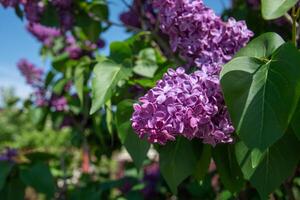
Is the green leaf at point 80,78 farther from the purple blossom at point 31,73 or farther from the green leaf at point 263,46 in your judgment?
the purple blossom at point 31,73

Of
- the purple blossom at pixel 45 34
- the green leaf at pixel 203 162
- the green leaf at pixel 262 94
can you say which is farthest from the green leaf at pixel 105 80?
the purple blossom at pixel 45 34

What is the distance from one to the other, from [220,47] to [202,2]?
0.39 ft

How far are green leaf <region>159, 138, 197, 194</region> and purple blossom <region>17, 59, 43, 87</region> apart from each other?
1847mm

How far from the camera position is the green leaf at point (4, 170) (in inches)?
75.9

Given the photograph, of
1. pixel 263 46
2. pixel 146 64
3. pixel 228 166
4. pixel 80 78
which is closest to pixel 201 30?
pixel 263 46

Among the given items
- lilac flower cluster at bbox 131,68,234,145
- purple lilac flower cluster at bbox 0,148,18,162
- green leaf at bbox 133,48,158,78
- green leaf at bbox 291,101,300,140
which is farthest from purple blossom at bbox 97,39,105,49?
green leaf at bbox 291,101,300,140

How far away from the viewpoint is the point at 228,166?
1146 millimetres

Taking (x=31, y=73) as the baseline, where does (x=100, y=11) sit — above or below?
above

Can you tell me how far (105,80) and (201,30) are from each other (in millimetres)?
279

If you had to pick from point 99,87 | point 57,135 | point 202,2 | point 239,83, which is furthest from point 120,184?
point 57,135

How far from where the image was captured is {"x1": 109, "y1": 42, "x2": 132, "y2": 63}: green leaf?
60.2 inches

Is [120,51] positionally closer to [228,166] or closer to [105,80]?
[105,80]

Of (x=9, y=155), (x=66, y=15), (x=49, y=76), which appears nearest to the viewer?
(x=66, y=15)

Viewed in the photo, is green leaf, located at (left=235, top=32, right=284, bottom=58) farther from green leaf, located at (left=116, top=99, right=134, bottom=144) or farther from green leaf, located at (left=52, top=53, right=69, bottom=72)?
green leaf, located at (left=52, top=53, right=69, bottom=72)
